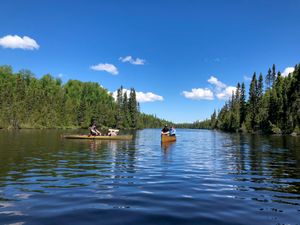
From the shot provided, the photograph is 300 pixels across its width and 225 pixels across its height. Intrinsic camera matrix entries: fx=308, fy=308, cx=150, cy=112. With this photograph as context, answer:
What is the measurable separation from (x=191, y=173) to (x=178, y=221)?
350 inches

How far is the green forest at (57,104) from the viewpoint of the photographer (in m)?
112

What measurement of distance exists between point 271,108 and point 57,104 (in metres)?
89.0

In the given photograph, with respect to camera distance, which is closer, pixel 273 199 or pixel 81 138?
pixel 273 199

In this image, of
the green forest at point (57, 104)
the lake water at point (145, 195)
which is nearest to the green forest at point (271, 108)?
the green forest at point (57, 104)

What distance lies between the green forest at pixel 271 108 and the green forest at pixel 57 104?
2282 inches

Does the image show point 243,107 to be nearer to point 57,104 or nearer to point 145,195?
point 57,104

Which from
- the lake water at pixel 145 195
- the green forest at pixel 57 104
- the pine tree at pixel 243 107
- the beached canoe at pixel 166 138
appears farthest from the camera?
the pine tree at pixel 243 107

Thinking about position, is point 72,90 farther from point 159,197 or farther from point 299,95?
point 159,197

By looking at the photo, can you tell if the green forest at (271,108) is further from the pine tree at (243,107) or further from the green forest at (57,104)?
the green forest at (57,104)

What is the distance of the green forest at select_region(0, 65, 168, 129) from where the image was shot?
368ft

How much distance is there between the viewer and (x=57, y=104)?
137 m

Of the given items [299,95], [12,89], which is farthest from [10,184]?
[12,89]

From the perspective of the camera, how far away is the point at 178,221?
8.23 m

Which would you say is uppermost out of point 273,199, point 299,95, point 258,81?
point 258,81
